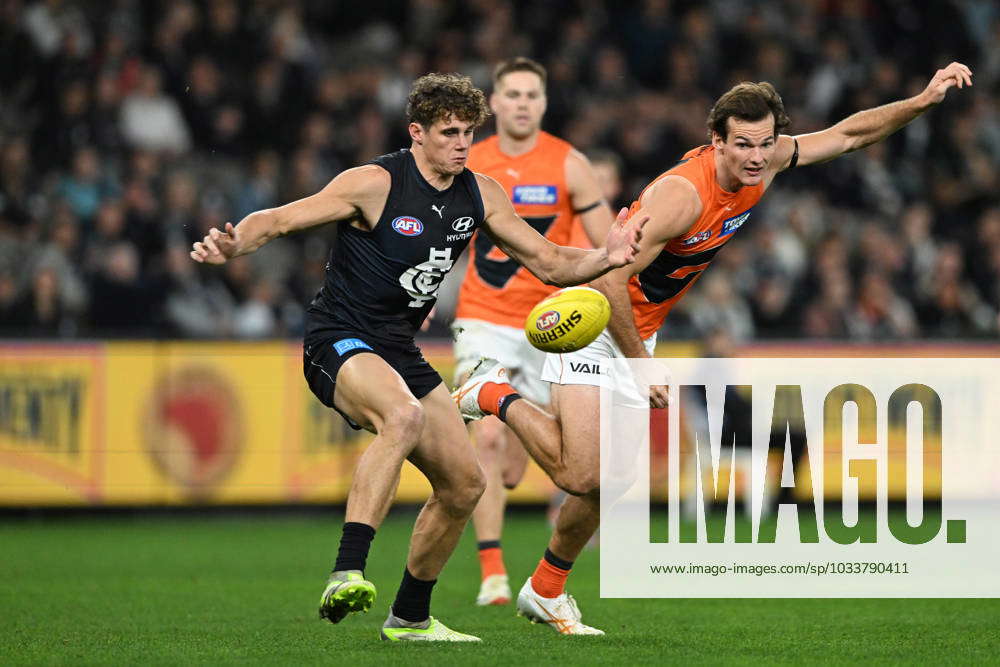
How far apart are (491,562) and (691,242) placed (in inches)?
104

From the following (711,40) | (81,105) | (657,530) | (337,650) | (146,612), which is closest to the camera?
(337,650)

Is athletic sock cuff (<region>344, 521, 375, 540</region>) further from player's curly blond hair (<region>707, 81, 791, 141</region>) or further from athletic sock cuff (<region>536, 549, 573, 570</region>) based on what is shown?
player's curly blond hair (<region>707, 81, 791, 141</region>)


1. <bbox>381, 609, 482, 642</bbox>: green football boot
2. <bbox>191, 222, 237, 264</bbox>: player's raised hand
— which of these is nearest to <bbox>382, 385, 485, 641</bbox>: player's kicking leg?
<bbox>381, 609, 482, 642</bbox>: green football boot

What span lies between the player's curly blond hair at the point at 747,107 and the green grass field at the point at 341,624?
257 centimetres

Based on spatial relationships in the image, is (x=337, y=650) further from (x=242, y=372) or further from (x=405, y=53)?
(x=405, y=53)

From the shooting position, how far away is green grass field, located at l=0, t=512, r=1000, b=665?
263 inches

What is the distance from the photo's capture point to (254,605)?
8.74 metres

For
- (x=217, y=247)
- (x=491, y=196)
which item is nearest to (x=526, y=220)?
(x=491, y=196)

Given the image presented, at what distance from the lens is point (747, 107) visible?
736cm

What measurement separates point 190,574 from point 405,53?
30.1 ft

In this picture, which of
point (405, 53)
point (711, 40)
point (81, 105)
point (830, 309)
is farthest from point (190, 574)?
point (711, 40)

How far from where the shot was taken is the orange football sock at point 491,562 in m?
9.08

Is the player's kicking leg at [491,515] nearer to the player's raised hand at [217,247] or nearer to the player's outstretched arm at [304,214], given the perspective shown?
the player's outstretched arm at [304,214]

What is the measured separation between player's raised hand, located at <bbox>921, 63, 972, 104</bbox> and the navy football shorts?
117 inches
